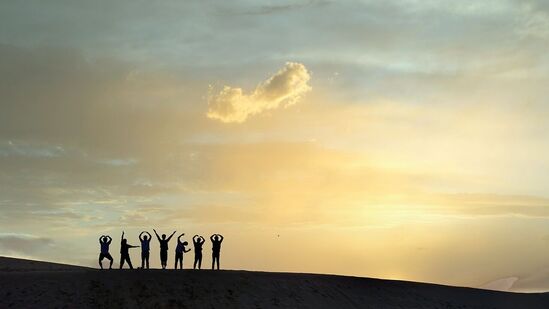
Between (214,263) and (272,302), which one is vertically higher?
(214,263)

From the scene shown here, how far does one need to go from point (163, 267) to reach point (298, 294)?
6.88m

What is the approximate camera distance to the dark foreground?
2858 cm

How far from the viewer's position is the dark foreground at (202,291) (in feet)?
93.8

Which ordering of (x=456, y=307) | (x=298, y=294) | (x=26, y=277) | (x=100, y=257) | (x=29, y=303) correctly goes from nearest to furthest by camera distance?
1. (x=29, y=303)
2. (x=26, y=277)
3. (x=100, y=257)
4. (x=298, y=294)
5. (x=456, y=307)

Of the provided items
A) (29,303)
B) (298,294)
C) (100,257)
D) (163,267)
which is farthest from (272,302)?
(29,303)

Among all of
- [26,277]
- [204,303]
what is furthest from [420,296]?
[26,277]

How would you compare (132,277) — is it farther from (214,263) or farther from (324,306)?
(324,306)

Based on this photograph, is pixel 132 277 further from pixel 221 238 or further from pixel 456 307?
pixel 456 307

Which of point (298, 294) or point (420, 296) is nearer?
point (298, 294)

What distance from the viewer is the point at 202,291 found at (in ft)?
101

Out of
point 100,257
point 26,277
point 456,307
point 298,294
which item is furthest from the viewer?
point 456,307

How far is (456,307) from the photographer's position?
3884 centimetres

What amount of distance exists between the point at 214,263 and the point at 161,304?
5.67m

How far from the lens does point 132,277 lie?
101ft
